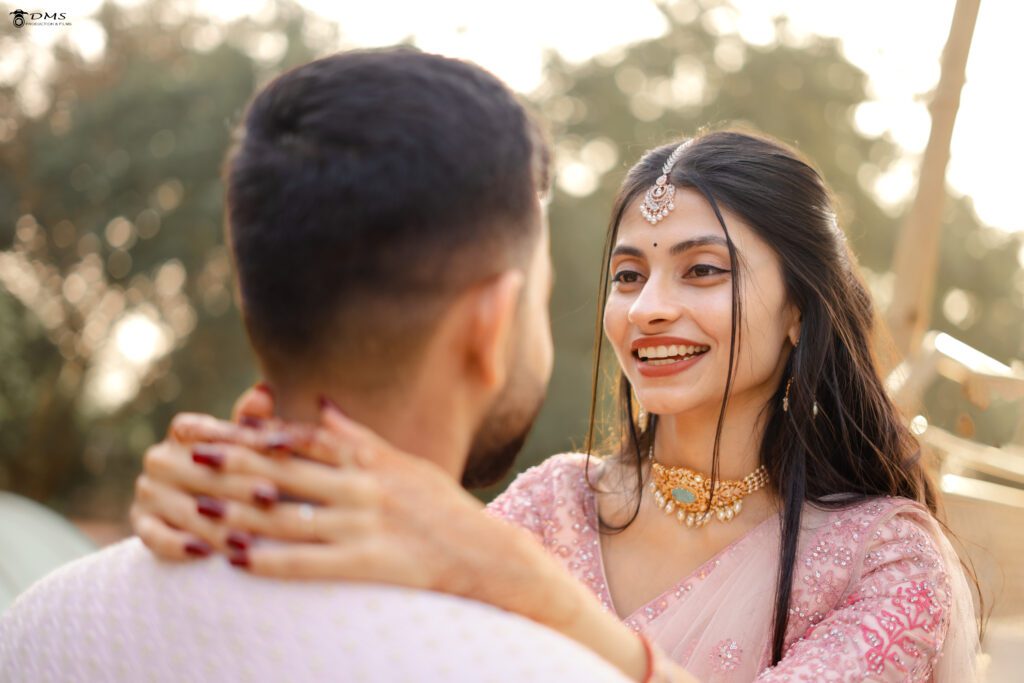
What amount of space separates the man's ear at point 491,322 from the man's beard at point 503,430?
0.07m

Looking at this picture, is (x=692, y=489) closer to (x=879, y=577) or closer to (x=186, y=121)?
(x=879, y=577)

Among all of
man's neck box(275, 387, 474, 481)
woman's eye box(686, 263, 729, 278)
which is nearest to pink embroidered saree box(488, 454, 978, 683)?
woman's eye box(686, 263, 729, 278)

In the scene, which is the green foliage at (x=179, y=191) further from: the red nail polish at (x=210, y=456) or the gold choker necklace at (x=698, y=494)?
the red nail polish at (x=210, y=456)

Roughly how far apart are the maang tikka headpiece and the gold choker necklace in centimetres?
64

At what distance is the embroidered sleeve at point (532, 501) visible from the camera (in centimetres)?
266

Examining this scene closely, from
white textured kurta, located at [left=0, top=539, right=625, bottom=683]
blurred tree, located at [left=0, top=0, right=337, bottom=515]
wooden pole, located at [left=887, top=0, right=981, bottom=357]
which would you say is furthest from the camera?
blurred tree, located at [left=0, top=0, right=337, bottom=515]

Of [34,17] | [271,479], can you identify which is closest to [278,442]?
[271,479]

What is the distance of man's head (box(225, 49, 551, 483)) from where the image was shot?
1.01 metres

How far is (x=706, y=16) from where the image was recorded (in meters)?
13.8

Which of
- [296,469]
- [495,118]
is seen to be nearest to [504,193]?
[495,118]

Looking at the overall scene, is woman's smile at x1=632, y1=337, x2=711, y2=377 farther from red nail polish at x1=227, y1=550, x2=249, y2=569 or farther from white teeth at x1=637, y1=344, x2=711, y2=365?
red nail polish at x1=227, y1=550, x2=249, y2=569

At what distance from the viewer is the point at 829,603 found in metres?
2.23

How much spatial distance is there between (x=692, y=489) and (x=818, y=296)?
0.57 m

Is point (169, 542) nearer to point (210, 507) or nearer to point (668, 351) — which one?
point (210, 507)
